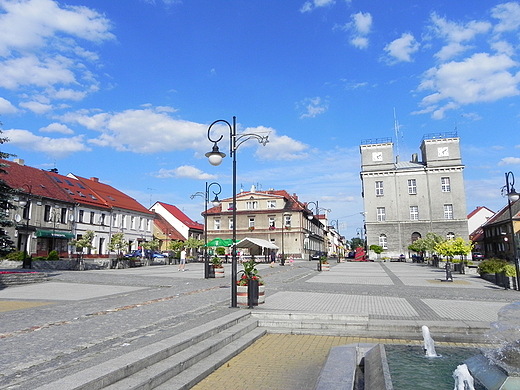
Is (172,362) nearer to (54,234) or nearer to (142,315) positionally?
(142,315)

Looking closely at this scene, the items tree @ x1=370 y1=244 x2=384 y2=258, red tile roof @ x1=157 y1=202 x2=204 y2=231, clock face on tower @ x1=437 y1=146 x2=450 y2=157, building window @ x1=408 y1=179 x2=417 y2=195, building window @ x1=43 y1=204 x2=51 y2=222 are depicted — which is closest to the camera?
building window @ x1=43 y1=204 x2=51 y2=222

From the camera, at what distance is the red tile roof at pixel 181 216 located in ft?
229

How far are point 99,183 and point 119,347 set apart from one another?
51992mm

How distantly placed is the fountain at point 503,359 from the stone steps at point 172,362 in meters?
3.91

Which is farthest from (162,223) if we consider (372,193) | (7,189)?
(7,189)

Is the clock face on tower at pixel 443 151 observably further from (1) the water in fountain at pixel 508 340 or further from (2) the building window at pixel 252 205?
(1) the water in fountain at pixel 508 340

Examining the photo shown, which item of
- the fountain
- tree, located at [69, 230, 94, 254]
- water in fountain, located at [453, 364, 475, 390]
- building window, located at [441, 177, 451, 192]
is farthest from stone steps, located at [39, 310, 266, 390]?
building window, located at [441, 177, 451, 192]

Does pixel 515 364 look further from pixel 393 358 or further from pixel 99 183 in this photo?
pixel 99 183

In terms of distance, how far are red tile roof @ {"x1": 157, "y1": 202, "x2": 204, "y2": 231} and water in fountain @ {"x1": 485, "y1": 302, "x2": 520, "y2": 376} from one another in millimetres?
66417

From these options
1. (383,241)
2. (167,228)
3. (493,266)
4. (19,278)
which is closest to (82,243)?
(19,278)

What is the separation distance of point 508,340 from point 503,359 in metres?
0.26

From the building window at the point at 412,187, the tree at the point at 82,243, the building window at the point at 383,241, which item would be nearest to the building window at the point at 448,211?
the building window at the point at 412,187

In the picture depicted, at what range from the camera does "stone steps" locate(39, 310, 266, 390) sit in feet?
15.5

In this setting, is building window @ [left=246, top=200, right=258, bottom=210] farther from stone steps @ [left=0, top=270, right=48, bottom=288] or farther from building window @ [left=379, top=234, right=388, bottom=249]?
stone steps @ [left=0, top=270, right=48, bottom=288]
